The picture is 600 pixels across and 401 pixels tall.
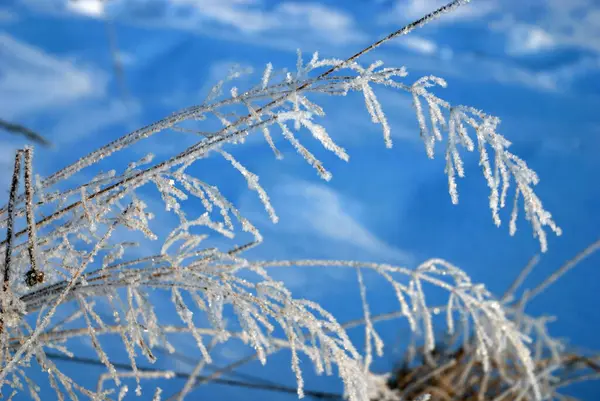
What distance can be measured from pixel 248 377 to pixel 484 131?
1079mm

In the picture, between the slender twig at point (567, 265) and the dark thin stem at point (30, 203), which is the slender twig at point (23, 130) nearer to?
the dark thin stem at point (30, 203)

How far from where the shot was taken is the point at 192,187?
2.47 ft

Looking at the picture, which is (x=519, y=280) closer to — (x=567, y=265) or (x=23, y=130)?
(x=567, y=265)

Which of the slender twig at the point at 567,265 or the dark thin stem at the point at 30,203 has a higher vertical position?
the slender twig at the point at 567,265

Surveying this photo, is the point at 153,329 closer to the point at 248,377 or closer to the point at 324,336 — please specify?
the point at 324,336

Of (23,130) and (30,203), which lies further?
(23,130)

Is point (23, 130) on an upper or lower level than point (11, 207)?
upper

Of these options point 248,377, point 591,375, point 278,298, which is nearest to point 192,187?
point 278,298

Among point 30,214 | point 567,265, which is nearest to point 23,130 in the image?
point 30,214

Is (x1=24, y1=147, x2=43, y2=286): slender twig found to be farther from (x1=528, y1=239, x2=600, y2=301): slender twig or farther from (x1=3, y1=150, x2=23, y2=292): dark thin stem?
(x1=528, y1=239, x2=600, y2=301): slender twig

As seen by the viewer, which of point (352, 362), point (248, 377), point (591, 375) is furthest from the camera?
point (591, 375)

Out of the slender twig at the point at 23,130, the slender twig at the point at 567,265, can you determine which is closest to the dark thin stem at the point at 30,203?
the slender twig at the point at 23,130

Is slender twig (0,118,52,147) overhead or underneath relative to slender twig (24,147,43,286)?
overhead

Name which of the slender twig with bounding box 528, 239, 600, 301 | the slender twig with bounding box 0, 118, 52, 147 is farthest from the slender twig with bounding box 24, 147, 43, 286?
the slender twig with bounding box 528, 239, 600, 301
